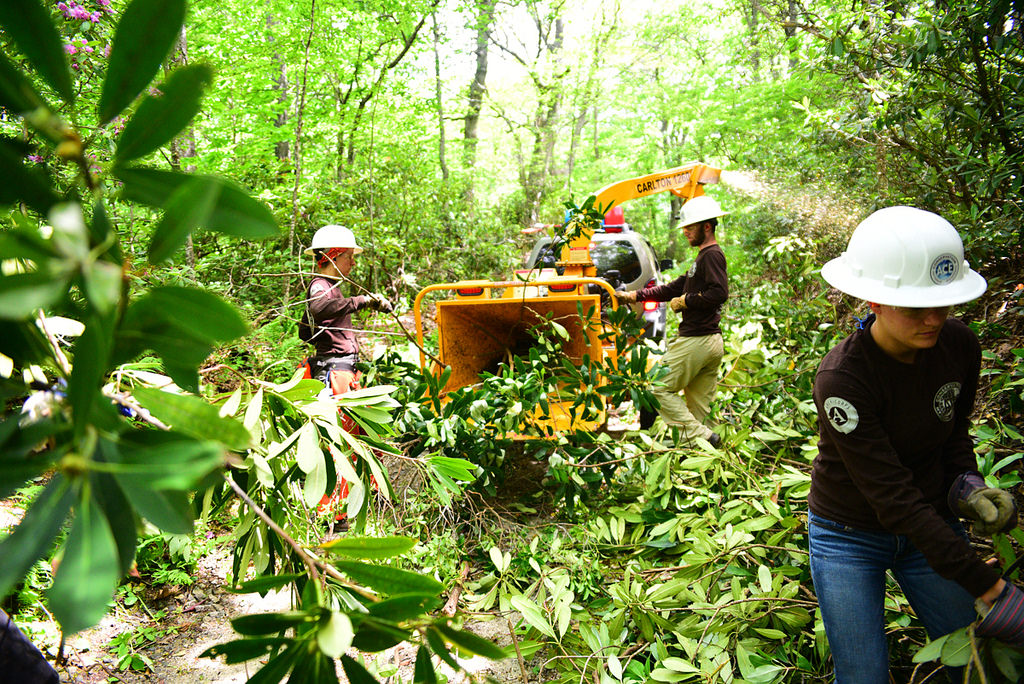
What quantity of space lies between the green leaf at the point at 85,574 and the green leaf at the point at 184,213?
0.25 meters

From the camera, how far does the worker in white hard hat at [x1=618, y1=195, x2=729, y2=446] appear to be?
18.7 ft

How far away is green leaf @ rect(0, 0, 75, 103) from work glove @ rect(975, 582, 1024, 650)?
8.92 ft

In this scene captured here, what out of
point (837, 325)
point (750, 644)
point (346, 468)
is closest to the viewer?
point (346, 468)

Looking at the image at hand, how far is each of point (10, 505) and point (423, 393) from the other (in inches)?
97.1

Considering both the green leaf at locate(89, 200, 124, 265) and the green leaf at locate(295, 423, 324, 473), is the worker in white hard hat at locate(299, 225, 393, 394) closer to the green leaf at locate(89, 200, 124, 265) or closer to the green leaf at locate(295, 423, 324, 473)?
the green leaf at locate(295, 423, 324, 473)

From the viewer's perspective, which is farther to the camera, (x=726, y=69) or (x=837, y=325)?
(x=726, y=69)

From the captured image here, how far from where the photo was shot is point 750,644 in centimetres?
318

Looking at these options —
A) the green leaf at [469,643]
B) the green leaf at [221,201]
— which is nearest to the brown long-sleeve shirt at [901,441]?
the green leaf at [469,643]

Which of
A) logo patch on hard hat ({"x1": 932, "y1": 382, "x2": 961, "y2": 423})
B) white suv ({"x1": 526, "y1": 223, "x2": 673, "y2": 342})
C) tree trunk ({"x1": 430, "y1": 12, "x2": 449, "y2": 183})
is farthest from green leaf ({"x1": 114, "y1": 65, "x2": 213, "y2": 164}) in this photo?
tree trunk ({"x1": 430, "y1": 12, "x2": 449, "y2": 183})

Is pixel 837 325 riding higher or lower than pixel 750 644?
higher

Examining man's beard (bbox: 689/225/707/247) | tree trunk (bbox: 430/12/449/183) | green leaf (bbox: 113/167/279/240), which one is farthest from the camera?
tree trunk (bbox: 430/12/449/183)

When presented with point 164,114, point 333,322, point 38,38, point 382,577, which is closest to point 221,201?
point 164,114

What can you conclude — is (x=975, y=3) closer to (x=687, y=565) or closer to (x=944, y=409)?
(x=944, y=409)

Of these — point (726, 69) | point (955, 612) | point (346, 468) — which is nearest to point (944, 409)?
point (955, 612)
